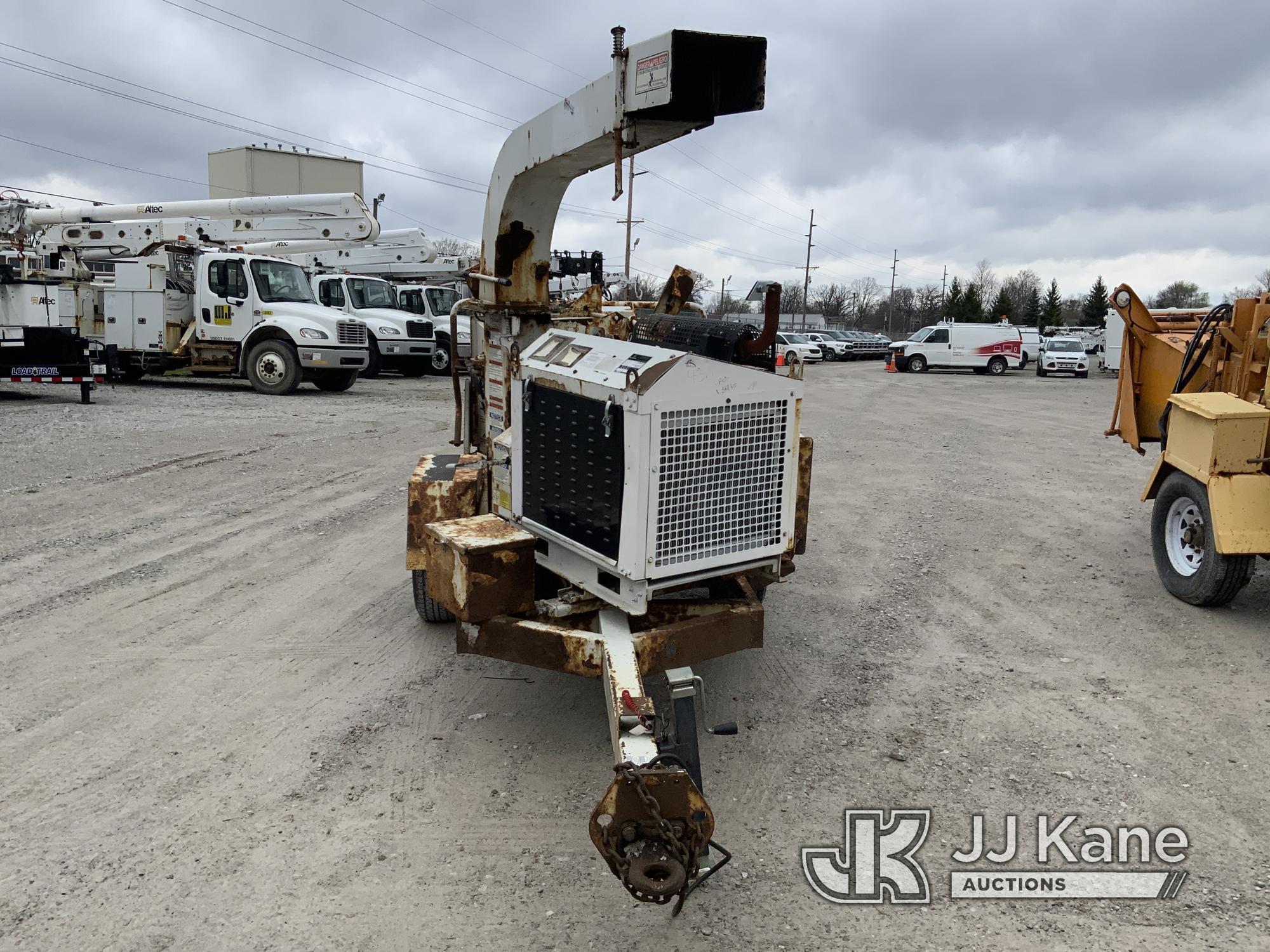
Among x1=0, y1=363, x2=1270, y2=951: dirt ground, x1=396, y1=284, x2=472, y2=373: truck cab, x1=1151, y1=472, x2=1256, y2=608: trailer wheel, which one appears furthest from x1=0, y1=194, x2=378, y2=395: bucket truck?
x1=1151, y1=472, x2=1256, y2=608: trailer wheel

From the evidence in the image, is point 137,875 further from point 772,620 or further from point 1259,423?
point 1259,423

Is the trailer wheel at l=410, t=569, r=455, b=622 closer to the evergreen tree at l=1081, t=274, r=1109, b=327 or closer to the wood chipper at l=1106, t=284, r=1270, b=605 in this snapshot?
the wood chipper at l=1106, t=284, r=1270, b=605

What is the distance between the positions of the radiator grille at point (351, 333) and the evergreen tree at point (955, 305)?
63.0m

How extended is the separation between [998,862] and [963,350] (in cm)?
3321

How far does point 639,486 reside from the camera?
369cm

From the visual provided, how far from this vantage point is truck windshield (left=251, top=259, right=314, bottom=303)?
18.5 m

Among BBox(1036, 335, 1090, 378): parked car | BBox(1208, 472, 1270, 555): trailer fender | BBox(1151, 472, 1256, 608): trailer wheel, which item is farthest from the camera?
BBox(1036, 335, 1090, 378): parked car

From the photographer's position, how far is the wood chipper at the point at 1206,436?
19.4 feet

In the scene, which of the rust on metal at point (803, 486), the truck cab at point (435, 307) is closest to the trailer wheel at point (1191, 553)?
the rust on metal at point (803, 486)

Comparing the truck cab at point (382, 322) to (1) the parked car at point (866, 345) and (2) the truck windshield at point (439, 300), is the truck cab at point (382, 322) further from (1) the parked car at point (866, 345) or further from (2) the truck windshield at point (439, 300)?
(1) the parked car at point (866, 345)

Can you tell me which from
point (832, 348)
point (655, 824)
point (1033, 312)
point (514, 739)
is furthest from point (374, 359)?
point (1033, 312)

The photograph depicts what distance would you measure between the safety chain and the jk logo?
0.73m

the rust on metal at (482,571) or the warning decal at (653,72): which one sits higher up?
the warning decal at (653,72)

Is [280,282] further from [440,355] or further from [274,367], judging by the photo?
[440,355]
